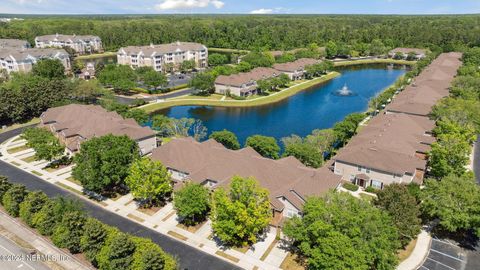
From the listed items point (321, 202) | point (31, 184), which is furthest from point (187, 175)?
point (31, 184)

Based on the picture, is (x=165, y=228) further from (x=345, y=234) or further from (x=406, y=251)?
(x=406, y=251)

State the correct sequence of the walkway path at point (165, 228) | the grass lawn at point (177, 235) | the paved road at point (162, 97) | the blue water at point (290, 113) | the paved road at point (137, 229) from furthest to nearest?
the paved road at point (162, 97) → the blue water at point (290, 113) → the grass lawn at point (177, 235) → the walkway path at point (165, 228) → the paved road at point (137, 229)

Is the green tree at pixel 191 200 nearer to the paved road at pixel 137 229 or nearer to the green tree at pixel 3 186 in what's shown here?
the paved road at pixel 137 229

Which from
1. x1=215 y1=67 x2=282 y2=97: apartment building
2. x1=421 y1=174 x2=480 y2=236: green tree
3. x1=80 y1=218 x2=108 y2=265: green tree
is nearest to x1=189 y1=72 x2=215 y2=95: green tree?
x1=215 y1=67 x2=282 y2=97: apartment building

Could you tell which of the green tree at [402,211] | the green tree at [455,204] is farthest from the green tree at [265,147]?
the green tree at [455,204]

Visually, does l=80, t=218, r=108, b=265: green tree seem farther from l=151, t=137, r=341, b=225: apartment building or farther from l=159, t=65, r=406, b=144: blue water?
l=159, t=65, r=406, b=144: blue water

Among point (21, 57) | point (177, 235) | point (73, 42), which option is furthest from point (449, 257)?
point (73, 42)
